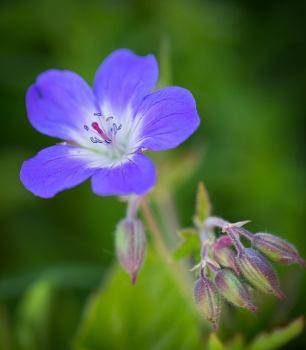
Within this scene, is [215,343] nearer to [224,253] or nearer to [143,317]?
[224,253]

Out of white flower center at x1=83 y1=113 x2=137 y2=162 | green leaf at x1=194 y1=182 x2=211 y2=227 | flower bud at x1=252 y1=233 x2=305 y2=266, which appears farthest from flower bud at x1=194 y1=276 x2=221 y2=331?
white flower center at x1=83 y1=113 x2=137 y2=162

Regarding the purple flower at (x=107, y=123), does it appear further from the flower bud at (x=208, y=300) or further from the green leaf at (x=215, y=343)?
the green leaf at (x=215, y=343)

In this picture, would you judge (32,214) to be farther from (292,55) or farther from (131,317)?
(292,55)

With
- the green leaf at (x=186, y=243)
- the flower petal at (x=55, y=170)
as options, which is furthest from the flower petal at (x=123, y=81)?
the green leaf at (x=186, y=243)

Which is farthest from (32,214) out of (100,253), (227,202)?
(227,202)

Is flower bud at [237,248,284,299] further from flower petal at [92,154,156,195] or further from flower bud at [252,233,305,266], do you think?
flower petal at [92,154,156,195]

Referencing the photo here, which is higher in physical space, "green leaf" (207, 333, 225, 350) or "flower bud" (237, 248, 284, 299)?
"flower bud" (237, 248, 284, 299)
